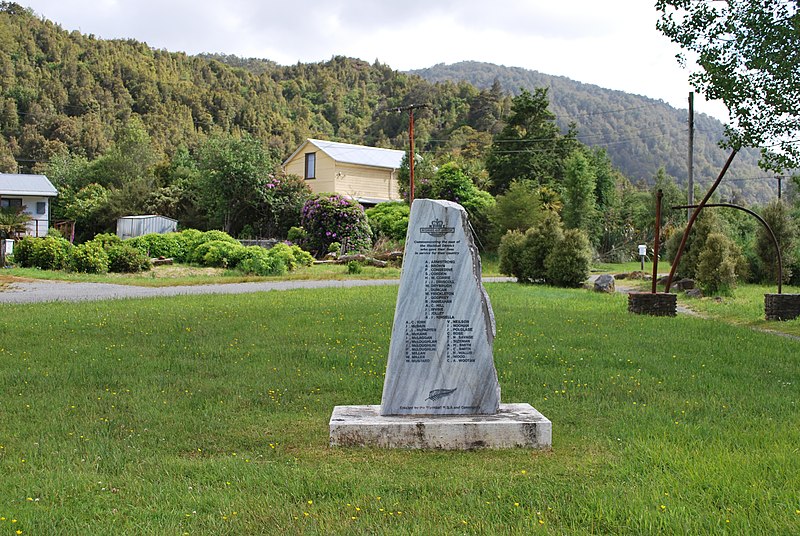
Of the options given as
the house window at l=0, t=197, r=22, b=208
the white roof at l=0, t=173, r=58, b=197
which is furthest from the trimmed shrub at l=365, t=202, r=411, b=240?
the house window at l=0, t=197, r=22, b=208

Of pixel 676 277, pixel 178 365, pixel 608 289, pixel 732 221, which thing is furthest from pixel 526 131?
pixel 178 365

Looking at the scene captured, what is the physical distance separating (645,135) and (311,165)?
6230 centimetres

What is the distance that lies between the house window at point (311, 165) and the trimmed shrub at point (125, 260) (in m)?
22.7

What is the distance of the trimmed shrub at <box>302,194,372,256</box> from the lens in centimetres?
3441

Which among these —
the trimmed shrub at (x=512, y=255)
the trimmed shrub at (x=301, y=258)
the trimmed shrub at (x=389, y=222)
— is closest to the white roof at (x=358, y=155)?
the trimmed shrub at (x=389, y=222)

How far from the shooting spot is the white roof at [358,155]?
153 feet

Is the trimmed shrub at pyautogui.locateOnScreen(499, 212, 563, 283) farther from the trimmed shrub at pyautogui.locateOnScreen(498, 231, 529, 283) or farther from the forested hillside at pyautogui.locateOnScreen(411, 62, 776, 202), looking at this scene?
the forested hillside at pyautogui.locateOnScreen(411, 62, 776, 202)

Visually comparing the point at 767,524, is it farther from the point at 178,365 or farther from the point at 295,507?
the point at 178,365

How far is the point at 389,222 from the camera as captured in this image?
37.5 metres

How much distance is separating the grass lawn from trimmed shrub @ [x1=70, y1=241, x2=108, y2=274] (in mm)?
15025

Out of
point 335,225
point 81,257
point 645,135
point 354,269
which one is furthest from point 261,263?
point 645,135

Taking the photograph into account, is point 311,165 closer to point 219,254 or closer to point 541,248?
point 219,254

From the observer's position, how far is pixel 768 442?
575 centimetres

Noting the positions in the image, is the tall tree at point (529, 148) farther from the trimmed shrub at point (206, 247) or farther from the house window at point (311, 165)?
the trimmed shrub at point (206, 247)
